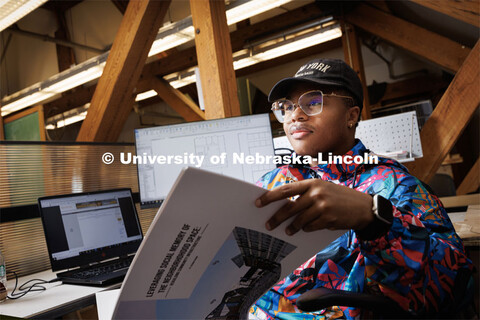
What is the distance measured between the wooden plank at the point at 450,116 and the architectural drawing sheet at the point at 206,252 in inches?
121

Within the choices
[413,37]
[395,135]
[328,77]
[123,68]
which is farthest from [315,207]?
[413,37]

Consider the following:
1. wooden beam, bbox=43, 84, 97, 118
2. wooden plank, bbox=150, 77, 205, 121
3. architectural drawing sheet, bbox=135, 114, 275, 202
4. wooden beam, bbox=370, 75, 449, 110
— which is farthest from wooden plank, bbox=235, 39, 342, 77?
architectural drawing sheet, bbox=135, 114, 275, 202

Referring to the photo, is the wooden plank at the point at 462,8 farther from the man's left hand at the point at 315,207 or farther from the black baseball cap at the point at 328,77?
the man's left hand at the point at 315,207

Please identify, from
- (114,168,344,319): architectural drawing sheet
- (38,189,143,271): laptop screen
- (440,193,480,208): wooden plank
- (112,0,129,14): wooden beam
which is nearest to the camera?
(114,168,344,319): architectural drawing sheet

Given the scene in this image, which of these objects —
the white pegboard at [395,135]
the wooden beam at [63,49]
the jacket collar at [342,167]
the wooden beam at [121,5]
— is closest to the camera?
the jacket collar at [342,167]

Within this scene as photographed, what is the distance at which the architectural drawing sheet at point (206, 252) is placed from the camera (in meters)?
0.64

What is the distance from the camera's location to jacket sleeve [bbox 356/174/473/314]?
814 millimetres

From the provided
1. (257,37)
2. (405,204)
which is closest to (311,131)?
Answer: (405,204)

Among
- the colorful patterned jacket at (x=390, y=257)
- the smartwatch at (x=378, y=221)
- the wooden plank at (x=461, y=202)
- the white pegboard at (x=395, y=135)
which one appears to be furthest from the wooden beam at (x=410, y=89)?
the smartwatch at (x=378, y=221)

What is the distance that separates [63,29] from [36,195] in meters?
7.14

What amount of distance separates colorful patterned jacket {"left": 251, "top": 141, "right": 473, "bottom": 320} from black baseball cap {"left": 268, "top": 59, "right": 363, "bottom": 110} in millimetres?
194

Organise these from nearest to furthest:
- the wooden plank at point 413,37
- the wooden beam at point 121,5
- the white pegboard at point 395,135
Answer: the white pegboard at point 395,135 < the wooden plank at point 413,37 < the wooden beam at point 121,5

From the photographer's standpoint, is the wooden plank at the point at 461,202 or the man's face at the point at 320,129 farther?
the wooden plank at the point at 461,202

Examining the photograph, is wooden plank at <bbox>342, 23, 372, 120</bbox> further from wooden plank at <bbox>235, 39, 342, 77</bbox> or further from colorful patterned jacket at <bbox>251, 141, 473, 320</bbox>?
colorful patterned jacket at <bbox>251, 141, 473, 320</bbox>
